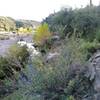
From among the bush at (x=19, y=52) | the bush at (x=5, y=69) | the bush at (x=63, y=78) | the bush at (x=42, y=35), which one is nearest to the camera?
the bush at (x=63, y=78)

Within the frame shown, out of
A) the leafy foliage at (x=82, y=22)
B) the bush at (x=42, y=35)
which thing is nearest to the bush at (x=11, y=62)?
the leafy foliage at (x=82, y=22)

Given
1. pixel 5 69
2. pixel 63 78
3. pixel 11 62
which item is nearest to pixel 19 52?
pixel 5 69

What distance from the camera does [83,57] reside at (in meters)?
6.45

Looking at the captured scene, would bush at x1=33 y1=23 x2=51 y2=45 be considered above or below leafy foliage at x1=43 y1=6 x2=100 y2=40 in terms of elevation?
below

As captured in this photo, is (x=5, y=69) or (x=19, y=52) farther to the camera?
(x=19, y=52)

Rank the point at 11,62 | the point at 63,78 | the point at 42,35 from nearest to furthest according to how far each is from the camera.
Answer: the point at 63,78
the point at 11,62
the point at 42,35

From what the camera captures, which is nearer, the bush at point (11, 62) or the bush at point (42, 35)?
the bush at point (11, 62)

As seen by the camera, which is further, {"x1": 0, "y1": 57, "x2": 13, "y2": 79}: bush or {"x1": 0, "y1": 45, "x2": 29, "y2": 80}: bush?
{"x1": 0, "y1": 57, "x2": 13, "y2": 79}: bush

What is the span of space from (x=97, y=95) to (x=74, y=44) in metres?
1.50

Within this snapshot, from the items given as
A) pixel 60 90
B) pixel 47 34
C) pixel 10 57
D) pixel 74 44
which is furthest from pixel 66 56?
pixel 47 34

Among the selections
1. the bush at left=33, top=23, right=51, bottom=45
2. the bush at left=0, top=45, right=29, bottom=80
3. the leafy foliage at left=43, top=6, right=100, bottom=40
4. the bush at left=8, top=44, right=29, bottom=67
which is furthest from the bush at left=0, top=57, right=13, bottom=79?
the bush at left=33, top=23, right=51, bottom=45

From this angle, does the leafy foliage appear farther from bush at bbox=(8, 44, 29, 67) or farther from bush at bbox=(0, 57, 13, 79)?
bush at bbox=(0, 57, 13, 79)

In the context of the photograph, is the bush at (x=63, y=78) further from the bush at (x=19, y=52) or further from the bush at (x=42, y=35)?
the bush at (x=42, y=35)

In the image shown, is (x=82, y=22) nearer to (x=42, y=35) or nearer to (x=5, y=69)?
(x=42, y=35)
